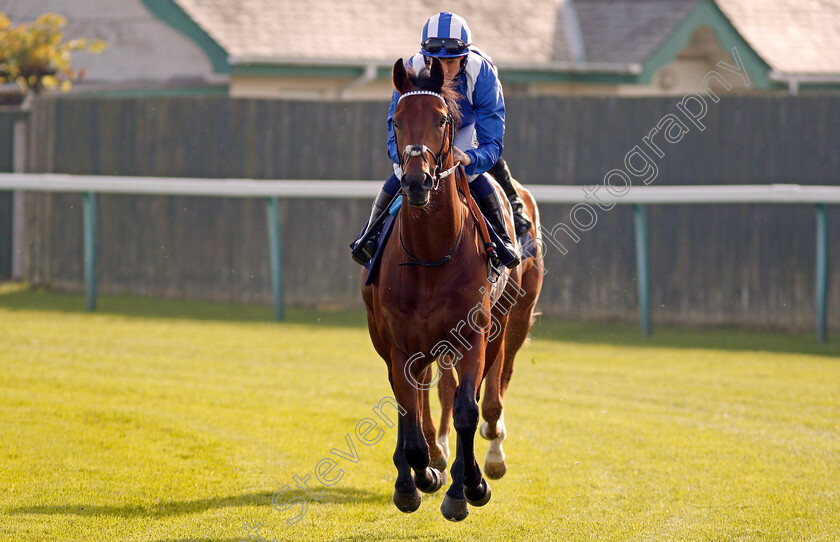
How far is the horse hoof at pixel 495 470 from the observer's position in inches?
249

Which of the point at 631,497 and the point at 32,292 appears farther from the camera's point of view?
the point at 32,292

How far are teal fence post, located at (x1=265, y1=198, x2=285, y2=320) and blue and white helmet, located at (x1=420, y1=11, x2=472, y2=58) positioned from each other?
23.1ft

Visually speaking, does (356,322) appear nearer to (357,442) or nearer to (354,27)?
(357,442)

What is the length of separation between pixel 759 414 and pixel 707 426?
0.64 meters

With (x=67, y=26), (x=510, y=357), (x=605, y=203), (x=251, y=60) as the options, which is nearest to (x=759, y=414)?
(x=510, y=357)

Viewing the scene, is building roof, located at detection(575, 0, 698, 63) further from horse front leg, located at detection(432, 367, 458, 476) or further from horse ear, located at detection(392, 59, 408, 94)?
horse ear, located at detection(392, 59, 408, 94)

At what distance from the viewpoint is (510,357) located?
726cm

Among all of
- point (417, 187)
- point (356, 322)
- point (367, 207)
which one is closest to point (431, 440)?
point (417, 187)

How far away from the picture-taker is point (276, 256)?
12.6 metres

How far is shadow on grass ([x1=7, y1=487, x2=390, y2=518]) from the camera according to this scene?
5508 mm

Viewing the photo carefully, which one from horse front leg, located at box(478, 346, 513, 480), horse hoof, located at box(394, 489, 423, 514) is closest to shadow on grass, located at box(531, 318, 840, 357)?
horse front leg, located at box(478, 346, 513, 480)

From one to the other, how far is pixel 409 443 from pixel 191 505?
1264mm

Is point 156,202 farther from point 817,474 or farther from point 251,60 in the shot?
point 817,474

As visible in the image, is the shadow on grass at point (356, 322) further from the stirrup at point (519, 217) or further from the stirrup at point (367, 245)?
the stirrup at point (367, 245)
